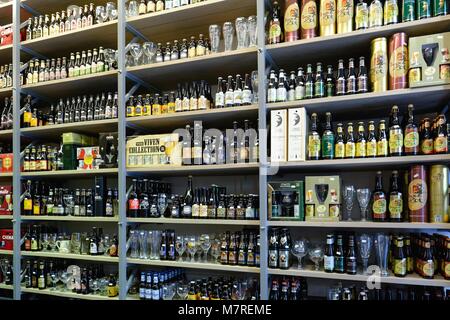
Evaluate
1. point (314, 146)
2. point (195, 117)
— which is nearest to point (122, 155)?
point (195, 117)

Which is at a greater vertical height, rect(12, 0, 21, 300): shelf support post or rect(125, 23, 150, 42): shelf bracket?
rect(125, 23, 150, 42): shelf bracket

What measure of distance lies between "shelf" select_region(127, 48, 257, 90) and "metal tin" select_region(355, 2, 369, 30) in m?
0.59

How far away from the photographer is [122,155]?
7.24 feet

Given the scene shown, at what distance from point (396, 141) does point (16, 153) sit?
2.79 metres

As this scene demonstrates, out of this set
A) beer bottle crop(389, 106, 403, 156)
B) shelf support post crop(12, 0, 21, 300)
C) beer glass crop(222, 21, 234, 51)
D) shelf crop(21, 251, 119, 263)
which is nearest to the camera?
beer bottle crop(389, 106, 403, 156)

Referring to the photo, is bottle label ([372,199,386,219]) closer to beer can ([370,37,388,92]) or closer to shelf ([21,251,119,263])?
beer can ([370,37,388,92])

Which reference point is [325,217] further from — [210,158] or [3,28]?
[3,28]

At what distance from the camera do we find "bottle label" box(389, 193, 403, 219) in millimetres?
1640

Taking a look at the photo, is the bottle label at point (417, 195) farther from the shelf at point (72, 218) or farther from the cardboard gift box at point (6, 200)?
the cardboard gift box at point (6, 200)

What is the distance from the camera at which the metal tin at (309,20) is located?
181cm

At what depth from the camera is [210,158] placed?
2.05 metres

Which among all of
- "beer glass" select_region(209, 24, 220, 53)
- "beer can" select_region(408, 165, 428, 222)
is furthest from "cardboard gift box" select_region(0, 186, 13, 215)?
"beer can" select_region(408, 165, 428, 222)

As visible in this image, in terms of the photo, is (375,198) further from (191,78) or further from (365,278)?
(191,78)

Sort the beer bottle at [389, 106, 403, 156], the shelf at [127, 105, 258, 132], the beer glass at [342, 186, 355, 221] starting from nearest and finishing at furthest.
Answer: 1. the beer bottle at [389, 106, 403, 156]
2. the beer glass at [342, 186, 355, 221]
3. the shelf at [127, 105, 258, 132]
